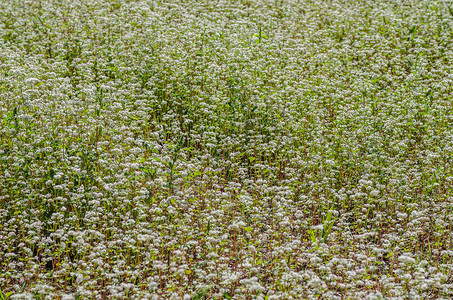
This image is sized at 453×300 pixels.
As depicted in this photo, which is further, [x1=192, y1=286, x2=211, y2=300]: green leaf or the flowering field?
the flowering field

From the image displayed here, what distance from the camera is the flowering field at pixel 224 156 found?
18.4ft

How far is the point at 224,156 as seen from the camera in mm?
7961

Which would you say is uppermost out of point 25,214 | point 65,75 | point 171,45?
point 171,45

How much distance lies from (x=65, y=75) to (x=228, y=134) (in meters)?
3.70

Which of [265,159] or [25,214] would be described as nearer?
[25,214]

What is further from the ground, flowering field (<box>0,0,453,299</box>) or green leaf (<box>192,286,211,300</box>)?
flowering field (<box>0,0,453,299</box>)

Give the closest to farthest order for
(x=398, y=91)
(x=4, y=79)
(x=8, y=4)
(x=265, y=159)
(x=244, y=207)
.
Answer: (x=244, y=207) < (x=265, y=159) < (x=4, y=79) < (x=398, y=91) < (x=8, y=4)

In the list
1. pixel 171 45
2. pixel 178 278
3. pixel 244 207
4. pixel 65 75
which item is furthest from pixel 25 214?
pixel 171 45

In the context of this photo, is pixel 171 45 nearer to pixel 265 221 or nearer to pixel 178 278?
pixel 265 221

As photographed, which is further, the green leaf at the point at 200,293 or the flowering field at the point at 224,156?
the flowering field at the point at 224,156

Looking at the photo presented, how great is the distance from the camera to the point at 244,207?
6.69 meters

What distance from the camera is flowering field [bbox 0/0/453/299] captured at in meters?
5.60

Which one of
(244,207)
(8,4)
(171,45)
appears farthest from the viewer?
(8,4)

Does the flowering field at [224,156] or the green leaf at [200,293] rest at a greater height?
the flowering field at [224,156]
